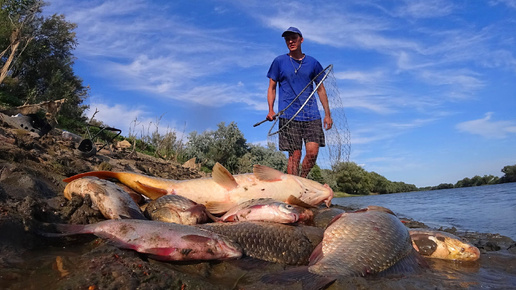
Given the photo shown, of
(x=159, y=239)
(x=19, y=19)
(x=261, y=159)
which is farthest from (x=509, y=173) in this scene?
(x=19, y=19)

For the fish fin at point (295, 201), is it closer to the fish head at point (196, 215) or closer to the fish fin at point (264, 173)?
the fish fin at point (264, 173)

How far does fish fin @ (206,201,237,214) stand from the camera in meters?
5.25

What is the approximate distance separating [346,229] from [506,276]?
163cm

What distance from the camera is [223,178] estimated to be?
557 centimetres

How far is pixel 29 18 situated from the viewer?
2202 centimetres

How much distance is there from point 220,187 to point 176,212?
1.35 m

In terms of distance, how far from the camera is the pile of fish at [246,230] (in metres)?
3.13

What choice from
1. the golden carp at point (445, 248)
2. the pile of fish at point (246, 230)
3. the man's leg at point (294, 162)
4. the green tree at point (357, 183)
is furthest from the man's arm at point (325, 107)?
the green tree at point (357, 183)

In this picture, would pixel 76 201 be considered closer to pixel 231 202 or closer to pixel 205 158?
pixel 231 202

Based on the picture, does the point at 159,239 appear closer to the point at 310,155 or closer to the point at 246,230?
the point at 246,230

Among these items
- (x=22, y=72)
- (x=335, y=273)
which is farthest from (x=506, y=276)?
(x=22, y=72)

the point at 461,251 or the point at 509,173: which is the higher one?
the point at 509,173

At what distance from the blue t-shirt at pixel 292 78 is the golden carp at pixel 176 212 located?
4.34 meters

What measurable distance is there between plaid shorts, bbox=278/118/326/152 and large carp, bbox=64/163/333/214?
7.37 feet
